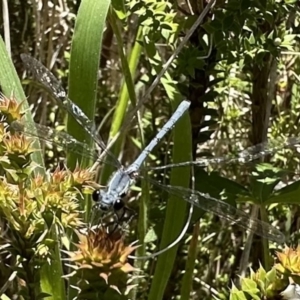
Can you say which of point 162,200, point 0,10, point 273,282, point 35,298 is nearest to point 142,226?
point 162,200

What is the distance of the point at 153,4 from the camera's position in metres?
1.52

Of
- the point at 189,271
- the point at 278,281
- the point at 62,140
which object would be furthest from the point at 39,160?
the point at 278,281

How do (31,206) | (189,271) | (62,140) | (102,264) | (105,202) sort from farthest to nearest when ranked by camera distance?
(189,271) < (62,140) < (105,202) < (31,206) < (102,264)

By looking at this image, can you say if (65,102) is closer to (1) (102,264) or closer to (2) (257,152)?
(2) (257,152)

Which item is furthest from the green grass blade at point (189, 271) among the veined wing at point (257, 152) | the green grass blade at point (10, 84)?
the green grass blade at point (10, 84)

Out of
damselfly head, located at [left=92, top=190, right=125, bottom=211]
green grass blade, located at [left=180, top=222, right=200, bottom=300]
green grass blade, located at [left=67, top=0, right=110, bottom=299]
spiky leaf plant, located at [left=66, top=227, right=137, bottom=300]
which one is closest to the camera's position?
spiky leaf plant, located at [left=66, top=227, right=137, bottom=300]

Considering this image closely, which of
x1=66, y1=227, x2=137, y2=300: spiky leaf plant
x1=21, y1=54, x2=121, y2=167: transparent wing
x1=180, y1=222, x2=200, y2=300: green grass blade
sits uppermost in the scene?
x1=21, y1=54, x2=121, y2=167: transparent wing

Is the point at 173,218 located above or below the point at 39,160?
below

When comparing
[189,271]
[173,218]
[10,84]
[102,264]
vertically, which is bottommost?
[189,271]

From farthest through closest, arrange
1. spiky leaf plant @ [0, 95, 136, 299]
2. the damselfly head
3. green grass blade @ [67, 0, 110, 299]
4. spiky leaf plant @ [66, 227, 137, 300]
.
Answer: green grass blade @ [67, 0, 110, 299], the damselfly head, spiky leaf plant @ [0, 95, 136, 299], spiky leaf plant @ [66, 227, 137, 300]

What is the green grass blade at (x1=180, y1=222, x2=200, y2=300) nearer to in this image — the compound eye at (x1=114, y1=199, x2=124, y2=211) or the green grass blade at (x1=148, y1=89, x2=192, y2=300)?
the green grass blade at (x1=148, y1=89, x2=192, y2=300)

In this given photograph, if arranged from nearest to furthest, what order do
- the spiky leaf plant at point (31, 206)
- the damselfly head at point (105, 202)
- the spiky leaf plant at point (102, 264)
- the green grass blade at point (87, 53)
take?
the spiky leaf plant at point (102, 264), the spiky leaf plant at point (31, 206), the damselfly head at point (105, 202), the green grass blade at point (87, 53)

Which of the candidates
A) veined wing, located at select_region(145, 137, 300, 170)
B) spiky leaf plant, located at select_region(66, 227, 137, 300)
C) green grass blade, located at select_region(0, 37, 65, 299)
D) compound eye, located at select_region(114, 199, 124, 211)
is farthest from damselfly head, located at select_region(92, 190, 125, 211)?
spiky leaf plant, located at select_region(66, 227, 137, 300)

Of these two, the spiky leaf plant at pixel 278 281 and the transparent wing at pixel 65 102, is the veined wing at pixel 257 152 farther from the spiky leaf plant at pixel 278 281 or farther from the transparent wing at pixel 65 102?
the spiky leaf plant at pixel 278 281
